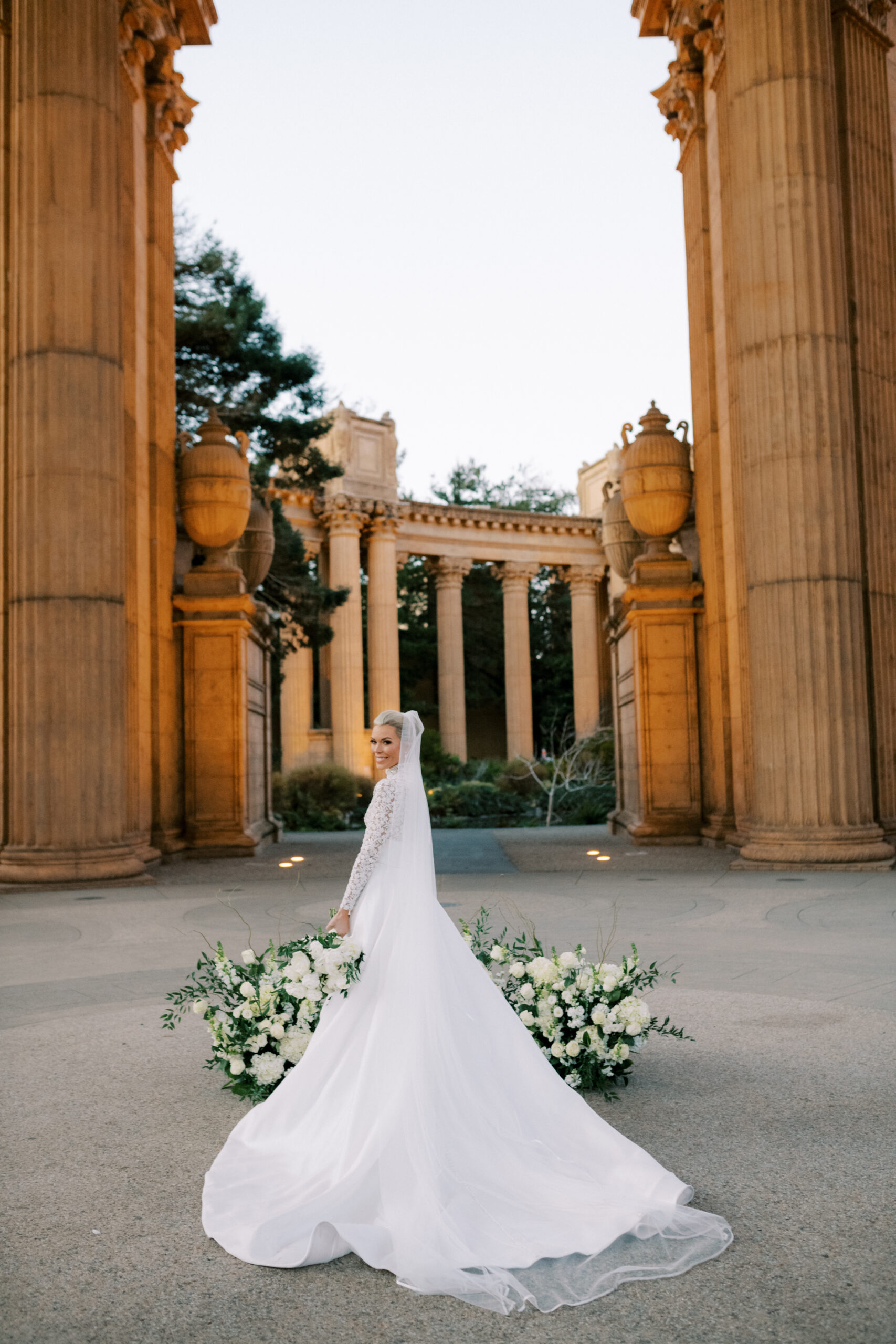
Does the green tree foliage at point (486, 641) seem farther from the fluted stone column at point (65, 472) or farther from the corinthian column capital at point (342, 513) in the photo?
the fluted stone column at point (65, 472)

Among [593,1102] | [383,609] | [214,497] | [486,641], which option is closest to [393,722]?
[593,1102]

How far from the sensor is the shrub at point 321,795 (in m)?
40.5

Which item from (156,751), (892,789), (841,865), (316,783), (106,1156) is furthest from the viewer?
(316,783)

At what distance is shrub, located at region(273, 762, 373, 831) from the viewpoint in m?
40.5

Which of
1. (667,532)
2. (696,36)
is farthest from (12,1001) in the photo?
(696,36)

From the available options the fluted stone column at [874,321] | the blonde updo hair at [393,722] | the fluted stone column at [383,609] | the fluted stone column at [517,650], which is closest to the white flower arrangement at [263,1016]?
the blonde updo hair at [393,722]

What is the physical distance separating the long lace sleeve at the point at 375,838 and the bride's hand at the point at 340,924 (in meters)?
0.03

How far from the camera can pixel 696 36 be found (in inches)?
960

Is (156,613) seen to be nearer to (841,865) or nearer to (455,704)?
(841,865)

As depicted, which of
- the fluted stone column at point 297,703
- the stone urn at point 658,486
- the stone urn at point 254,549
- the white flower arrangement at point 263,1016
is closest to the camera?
Answer: the white flower arrangement at point 263,1016

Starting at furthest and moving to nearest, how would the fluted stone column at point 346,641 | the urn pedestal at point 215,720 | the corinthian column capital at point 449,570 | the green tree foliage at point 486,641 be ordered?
the green tree foliage at point 486,641 < the corinthian column capital at point 449,570 < the fluted stone column at point 346,641 < the urn pedestal at point 215,720

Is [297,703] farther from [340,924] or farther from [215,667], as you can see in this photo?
[340,924]

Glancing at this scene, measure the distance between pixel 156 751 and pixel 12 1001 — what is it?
519 inches

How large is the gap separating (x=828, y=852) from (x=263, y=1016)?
14.0m
